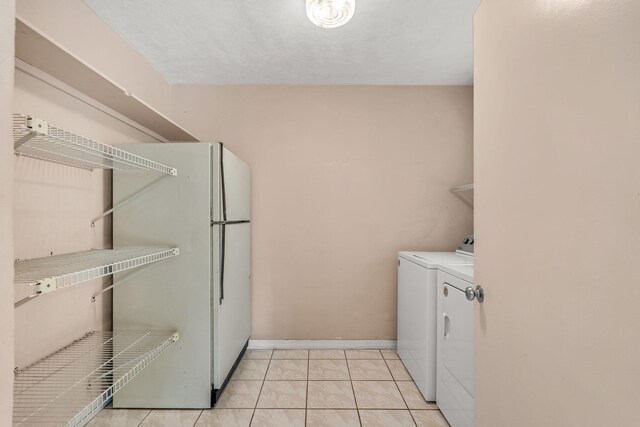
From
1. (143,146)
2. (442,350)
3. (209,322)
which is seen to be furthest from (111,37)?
(442,350)

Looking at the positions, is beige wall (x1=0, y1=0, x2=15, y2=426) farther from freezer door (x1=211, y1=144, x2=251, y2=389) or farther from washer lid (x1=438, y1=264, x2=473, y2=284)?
washer lid (x1=438, y1=264, x2=473, y2=284)

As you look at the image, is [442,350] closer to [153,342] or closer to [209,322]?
[209,322]

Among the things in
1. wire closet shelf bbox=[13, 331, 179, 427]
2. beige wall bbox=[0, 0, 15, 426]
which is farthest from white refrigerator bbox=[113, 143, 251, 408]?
beige wall bbox=[0, 0, 15, 426]

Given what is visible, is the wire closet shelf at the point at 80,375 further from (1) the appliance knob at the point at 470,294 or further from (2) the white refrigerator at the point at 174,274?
(1) the appliance knob at the point at 470,294

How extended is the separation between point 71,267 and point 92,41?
144 cm

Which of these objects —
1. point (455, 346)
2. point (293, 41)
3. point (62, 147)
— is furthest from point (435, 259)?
point (62, 147)

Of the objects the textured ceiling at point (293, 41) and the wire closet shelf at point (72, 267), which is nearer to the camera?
the wire closet shelf at point (72, 267)

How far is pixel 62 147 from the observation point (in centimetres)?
128

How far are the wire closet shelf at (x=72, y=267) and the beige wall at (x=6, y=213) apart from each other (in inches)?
20.0

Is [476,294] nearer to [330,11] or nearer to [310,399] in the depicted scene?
[310,399]

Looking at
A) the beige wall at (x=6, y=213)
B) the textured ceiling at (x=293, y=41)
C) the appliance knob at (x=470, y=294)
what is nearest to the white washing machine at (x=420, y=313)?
the appliance knob at (x=470, y=294)

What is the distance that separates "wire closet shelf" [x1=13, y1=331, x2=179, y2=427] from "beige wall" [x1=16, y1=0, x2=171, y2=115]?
1.45m

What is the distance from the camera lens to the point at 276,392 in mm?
2088

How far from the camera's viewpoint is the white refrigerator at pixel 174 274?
187 cm
